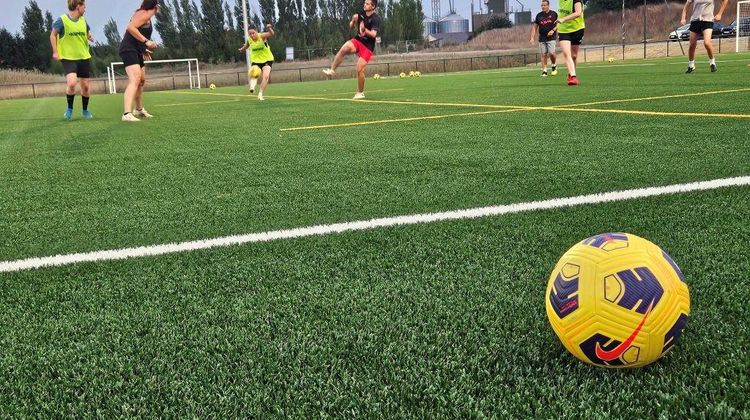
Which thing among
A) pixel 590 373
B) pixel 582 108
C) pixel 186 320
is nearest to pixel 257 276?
pixel 186 320

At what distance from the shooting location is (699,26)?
13.4 m

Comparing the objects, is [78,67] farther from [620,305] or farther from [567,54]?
[620,305]

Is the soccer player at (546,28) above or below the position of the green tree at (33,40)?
below

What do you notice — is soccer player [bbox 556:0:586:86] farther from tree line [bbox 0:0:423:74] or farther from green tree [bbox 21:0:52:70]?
green tree [bbox 21:0:52:70]

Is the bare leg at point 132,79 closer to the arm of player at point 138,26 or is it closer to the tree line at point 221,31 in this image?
the arm of player at point 138,26

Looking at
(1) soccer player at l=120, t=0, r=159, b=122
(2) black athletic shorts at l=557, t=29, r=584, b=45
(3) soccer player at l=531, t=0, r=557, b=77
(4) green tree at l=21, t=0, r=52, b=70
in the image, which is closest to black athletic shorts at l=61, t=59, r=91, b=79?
(1) soccer player at l=120, t=0, r=159, b=122

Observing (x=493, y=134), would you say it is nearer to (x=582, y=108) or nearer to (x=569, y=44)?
(x=582, y=108)

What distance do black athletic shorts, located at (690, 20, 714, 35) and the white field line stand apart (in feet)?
36.8

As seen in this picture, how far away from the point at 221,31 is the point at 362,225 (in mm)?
74533

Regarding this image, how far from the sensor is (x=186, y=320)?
2102 mm

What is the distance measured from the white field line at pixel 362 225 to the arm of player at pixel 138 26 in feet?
22.3

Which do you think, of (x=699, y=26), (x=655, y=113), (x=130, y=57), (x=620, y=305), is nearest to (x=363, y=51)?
(x=130, y=57)

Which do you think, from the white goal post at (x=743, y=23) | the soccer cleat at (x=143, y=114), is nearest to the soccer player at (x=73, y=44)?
the soccer cleat at (x=143, y=114)

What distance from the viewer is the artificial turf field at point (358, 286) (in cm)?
161
